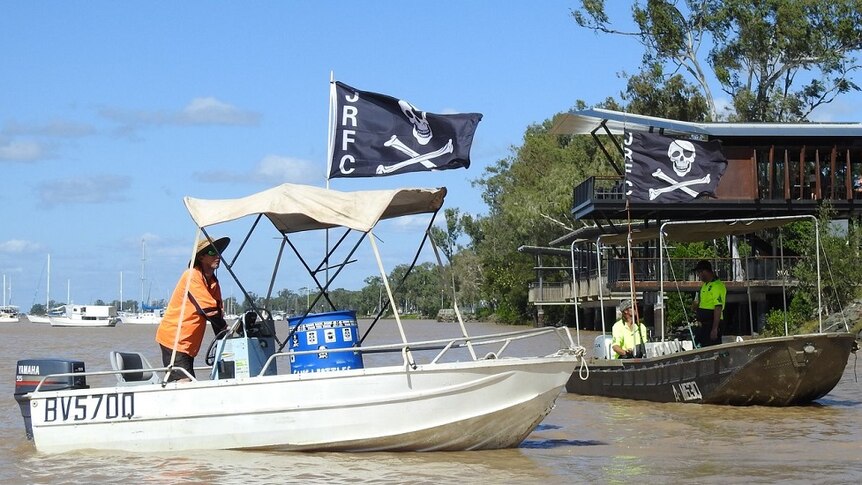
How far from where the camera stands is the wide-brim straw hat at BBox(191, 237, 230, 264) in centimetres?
1269

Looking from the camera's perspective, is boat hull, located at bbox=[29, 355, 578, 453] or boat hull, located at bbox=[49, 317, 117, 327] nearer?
boat hull, located at bbox=[29, 355, 578, 453]

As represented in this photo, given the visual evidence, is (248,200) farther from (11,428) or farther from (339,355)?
(11,428)

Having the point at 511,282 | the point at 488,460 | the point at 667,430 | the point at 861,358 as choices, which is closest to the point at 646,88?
the point at 861,358

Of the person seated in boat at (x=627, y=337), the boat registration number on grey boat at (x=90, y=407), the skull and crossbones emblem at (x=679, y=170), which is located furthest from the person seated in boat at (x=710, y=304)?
the boat registration number on grey boat at (x=90, y=407)

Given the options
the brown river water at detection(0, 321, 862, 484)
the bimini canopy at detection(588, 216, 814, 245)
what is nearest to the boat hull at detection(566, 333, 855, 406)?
the brown river water at detection(0, 321, 862, 484)

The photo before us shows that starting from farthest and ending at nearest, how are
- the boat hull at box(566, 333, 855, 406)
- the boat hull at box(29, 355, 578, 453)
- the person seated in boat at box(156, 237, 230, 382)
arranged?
the boat hull at box(566, 333, 855, 406)
the person seated in boat at box(156, 237, 230, 382)
the boat hull at box(29, 355, 578, 453)

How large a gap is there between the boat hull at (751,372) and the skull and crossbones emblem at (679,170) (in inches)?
195

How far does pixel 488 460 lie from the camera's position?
1240 centimetres

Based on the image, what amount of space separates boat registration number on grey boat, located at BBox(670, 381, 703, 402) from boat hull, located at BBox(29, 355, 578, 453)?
5.78 m

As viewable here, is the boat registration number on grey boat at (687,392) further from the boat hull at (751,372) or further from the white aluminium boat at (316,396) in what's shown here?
the white aluminium boat at (316,396)

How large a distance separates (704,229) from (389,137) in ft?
24.7

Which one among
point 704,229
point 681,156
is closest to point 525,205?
point 681,156

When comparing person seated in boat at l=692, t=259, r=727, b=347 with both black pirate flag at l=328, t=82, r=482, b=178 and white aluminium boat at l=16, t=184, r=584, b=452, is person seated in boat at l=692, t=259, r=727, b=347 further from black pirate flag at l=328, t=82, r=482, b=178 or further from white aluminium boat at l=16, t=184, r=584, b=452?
black pirate flag at l=328, t=82, r=482, b=178

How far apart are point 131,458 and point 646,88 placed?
1848 inches
